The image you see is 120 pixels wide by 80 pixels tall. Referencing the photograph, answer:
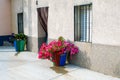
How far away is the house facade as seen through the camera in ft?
18.1

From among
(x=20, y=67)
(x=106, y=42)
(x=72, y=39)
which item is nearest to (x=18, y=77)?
(x=20, y=67)

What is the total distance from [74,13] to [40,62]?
101 inches

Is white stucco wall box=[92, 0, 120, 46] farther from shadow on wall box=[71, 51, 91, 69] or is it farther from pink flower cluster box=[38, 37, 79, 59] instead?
pink flower cluster box=[38, 37, 79, 59]

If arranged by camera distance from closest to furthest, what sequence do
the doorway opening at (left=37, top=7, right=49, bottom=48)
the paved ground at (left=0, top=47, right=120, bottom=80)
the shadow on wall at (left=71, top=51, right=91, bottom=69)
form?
the paved ground at (left=0, top=47, right=120, bottom=80) → the shadow on wall at (left=71, top=51, right=91, bottom=69) → the doorway opening at (left=37, top=7, right=49, bottom=48)

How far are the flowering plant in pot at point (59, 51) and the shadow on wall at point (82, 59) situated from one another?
0.65 ft

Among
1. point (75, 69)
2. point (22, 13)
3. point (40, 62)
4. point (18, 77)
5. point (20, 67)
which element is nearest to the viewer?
point (18, 77)

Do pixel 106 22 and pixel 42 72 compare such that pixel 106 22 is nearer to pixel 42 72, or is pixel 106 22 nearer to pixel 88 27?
pixel 88 27

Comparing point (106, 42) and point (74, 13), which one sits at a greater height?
point (74, 13)

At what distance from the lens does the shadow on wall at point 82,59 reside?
6.46 metres

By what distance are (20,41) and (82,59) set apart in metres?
4.81

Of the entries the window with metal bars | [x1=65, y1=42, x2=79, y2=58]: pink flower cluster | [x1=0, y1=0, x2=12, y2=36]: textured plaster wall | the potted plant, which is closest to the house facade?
the window with metal bars

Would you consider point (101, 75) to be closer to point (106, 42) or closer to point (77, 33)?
point (106, 42)

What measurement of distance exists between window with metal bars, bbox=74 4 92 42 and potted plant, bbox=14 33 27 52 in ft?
14.3

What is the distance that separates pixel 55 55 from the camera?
675cm
